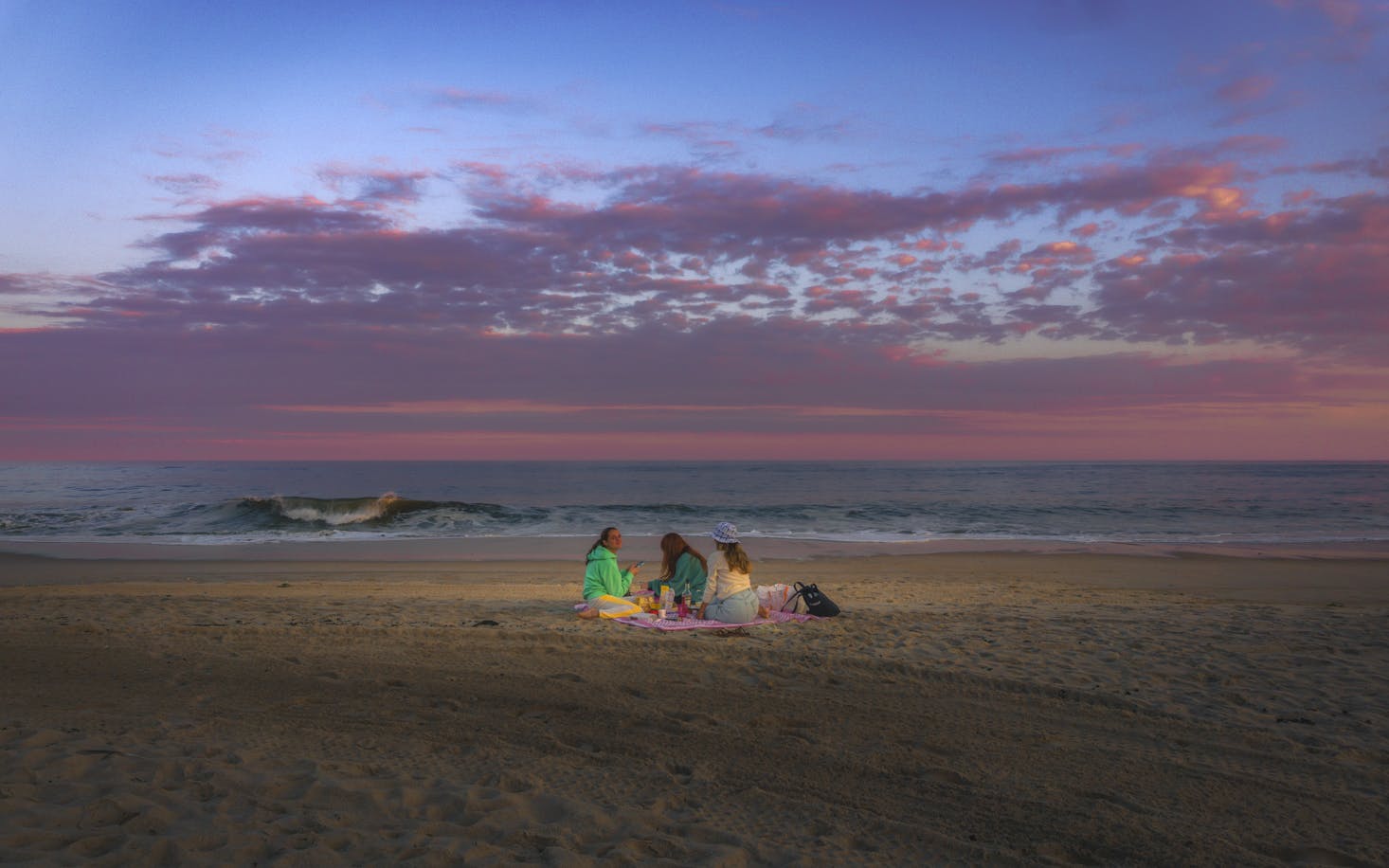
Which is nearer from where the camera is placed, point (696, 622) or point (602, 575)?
point (696, 622)

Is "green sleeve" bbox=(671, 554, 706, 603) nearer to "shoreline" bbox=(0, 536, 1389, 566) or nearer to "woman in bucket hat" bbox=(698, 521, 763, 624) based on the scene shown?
"woman in bucket hat" bbox=(698, 521, 763, 624)

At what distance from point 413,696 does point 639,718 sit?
1.96m

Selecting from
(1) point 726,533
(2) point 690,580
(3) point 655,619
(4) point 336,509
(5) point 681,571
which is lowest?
(4) point 336,509

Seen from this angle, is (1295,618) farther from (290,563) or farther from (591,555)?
(290,563)

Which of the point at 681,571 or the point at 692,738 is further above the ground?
the point at 681,571

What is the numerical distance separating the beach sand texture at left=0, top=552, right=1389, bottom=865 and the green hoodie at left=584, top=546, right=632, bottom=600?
620 millimetres

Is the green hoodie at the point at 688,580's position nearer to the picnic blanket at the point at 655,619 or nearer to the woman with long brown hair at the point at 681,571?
the woman with long brown hair at the point at 681,571

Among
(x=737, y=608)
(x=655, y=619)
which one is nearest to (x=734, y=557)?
(x=737, y=608)

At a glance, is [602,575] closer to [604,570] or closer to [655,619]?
[604,570]

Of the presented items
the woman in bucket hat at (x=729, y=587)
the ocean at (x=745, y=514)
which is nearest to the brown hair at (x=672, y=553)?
the woman in bucket hat at (x=729, y=587)

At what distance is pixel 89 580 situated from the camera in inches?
631

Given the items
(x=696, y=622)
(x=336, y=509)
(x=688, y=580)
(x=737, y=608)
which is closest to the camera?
(x=737, y=608)

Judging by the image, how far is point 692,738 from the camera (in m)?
5.79

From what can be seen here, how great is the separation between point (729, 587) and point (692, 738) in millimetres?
4263
